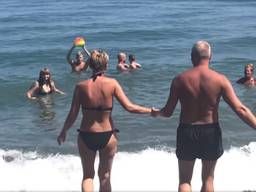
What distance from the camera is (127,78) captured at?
16750mm

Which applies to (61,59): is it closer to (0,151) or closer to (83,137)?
(0,151)

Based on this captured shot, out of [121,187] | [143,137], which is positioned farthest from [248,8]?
[121,187]

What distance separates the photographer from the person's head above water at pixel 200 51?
6.10m


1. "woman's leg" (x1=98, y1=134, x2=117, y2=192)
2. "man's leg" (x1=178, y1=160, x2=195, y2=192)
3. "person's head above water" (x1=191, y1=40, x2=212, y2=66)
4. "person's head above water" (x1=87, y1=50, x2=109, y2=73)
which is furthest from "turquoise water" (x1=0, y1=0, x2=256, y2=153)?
"person's head above water" (x1=191, y1=40, x2=212, y2=66)

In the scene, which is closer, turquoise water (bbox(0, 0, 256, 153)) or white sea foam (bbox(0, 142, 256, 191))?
white sea foam (bbox(0, 142, 256, 191))

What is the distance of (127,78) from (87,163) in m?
10.2

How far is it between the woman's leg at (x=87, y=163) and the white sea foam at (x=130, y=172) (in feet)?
7.54

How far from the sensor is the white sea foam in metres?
9.10

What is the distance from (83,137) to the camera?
21.6 feet

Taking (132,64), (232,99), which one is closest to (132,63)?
(132,64)

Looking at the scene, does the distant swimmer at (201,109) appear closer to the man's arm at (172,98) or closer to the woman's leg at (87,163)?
the man's arm at (172,98)

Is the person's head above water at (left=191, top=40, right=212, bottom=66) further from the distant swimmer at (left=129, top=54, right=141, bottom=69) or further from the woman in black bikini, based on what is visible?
the distant swimmer at (left=129, top=54, right=141, bottom=69)

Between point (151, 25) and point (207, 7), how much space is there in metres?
7.88

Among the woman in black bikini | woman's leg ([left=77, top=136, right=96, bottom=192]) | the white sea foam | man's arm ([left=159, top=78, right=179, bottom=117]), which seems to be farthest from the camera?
the white sea foam
